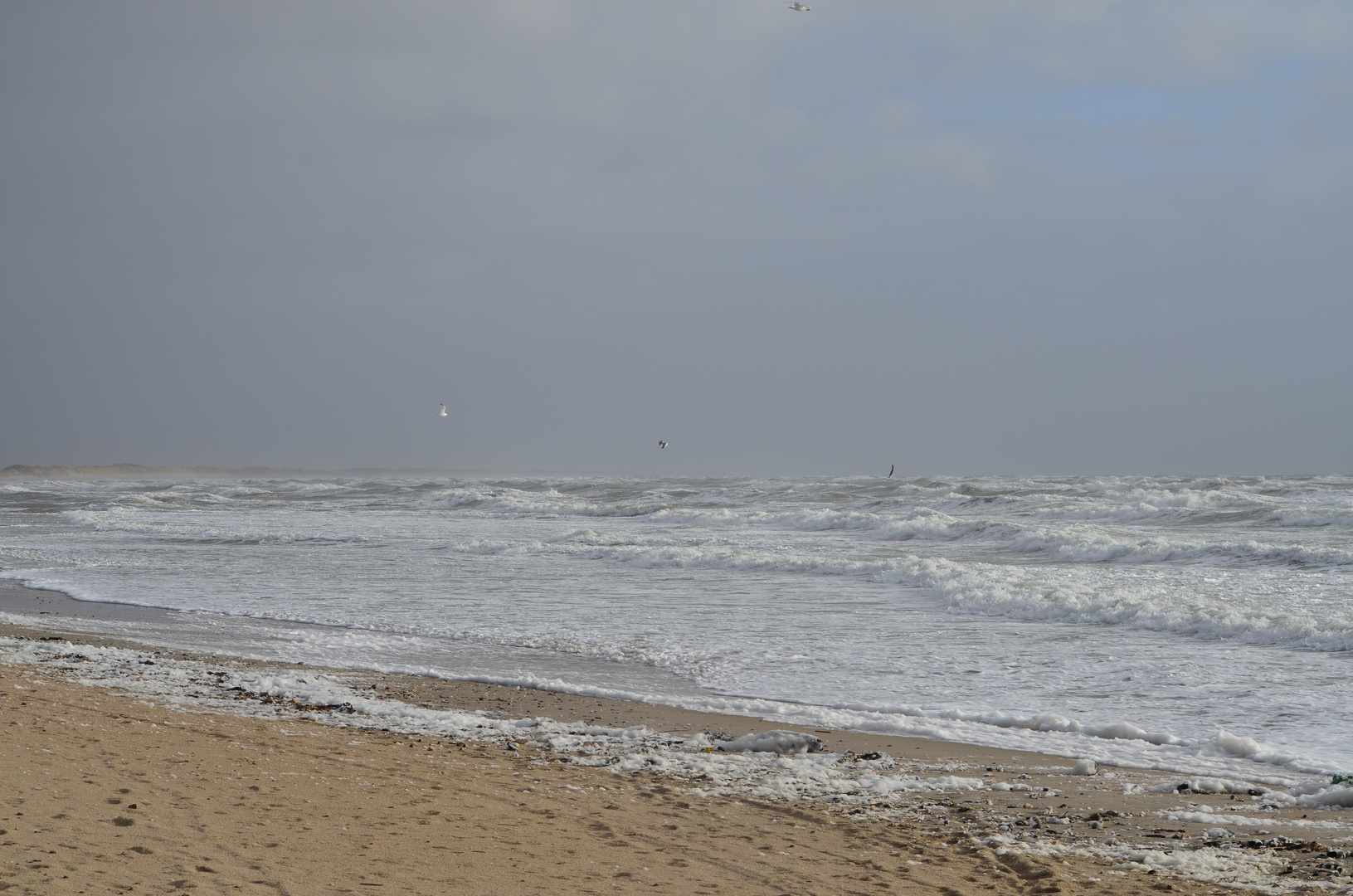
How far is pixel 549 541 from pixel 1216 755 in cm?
1907

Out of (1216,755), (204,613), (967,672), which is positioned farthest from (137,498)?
(1216,755)

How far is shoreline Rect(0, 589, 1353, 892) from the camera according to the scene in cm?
457

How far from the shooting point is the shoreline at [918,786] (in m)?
4.57

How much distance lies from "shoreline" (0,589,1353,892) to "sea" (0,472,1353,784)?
59cm

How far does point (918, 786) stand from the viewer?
18.6 ft

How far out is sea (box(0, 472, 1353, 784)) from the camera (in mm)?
7586

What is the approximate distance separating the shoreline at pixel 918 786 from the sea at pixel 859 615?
59 centimetres

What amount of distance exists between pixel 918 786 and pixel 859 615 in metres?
7.05

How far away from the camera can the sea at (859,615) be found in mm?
7586

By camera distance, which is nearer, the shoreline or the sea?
the shoreline

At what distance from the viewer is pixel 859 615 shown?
1266cm

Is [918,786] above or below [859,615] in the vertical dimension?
above

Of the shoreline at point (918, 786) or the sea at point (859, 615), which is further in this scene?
the sea at point (859, 615)

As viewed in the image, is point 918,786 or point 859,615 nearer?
point 918,786
